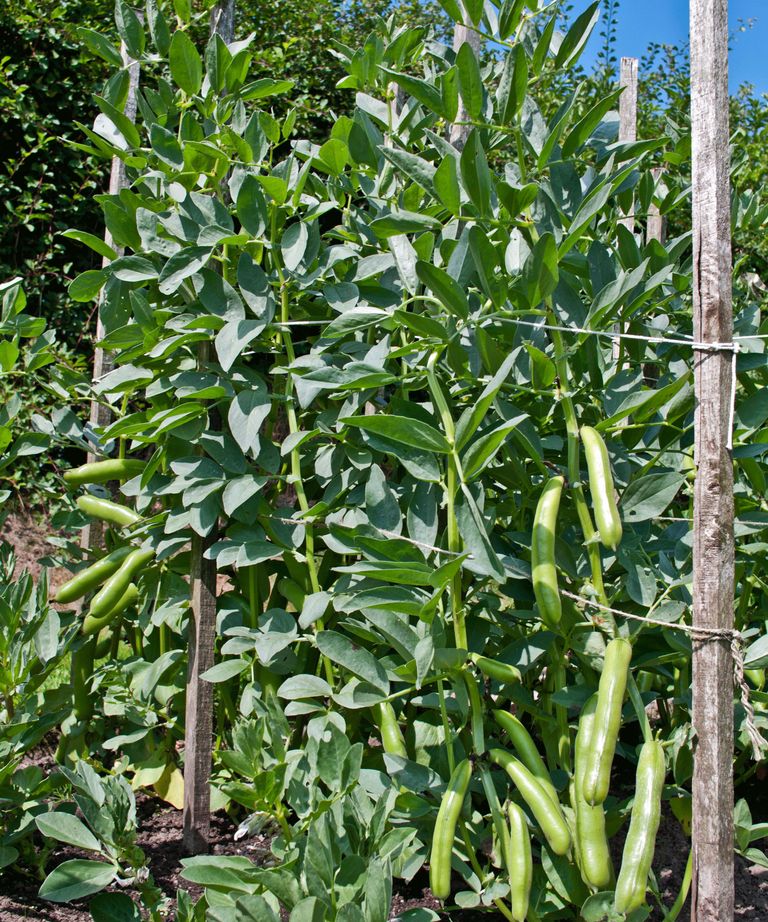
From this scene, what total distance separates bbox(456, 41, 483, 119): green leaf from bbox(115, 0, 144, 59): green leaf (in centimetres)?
117

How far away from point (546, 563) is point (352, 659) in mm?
577

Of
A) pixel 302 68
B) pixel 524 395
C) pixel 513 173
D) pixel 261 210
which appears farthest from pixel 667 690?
pixel 302 68

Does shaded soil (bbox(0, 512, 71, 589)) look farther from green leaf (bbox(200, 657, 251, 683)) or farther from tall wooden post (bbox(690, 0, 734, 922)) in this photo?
tall wooden post (bbox(690, 0, 734, 922))

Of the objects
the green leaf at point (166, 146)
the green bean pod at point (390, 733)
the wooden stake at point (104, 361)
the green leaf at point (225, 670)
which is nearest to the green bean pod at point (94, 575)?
the wooden stake at point (104, 361)

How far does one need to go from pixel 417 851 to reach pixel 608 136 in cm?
170

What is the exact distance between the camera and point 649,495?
1.86 meters

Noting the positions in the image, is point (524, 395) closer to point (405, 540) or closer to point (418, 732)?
point (405, 540)

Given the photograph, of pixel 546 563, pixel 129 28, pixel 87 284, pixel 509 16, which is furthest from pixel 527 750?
pixel 129 28

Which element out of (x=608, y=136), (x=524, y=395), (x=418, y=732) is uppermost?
(x=608, y=136)

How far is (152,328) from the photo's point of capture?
2.44 metres

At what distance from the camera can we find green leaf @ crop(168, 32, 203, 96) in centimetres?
234

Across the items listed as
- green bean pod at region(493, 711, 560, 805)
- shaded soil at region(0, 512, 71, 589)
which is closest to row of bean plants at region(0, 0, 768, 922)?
green bean pod at region(493, 711, 560, 805)

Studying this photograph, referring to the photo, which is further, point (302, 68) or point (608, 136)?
point (302, 68)

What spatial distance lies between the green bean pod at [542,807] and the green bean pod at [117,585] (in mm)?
1180
